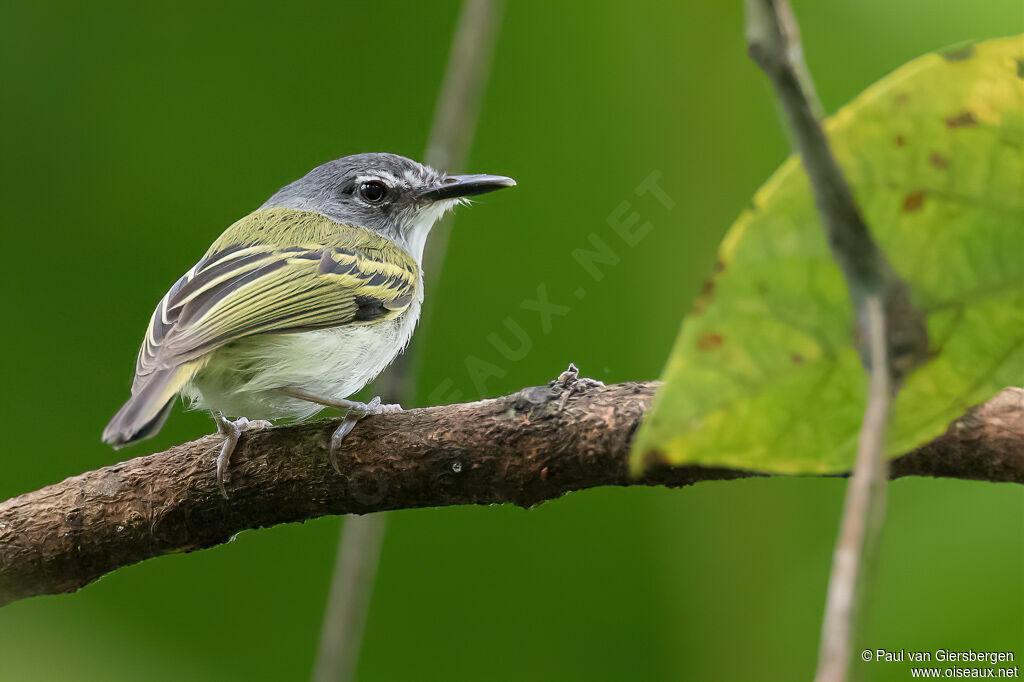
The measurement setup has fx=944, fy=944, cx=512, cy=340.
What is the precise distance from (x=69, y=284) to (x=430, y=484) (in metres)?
2.09

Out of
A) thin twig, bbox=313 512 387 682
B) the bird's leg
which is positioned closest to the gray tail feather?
the bird's leg

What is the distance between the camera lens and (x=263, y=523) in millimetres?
2693

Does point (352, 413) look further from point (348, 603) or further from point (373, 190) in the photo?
point (373, 190)

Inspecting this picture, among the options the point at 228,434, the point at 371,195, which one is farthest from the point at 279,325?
the point at 371,195

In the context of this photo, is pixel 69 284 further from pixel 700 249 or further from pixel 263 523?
pixel 700 249

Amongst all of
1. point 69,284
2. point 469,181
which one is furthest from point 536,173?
point 69,284

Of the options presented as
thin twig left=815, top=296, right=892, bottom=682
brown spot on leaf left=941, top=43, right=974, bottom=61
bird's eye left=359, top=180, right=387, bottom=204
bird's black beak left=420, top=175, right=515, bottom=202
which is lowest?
thin twig left=815, top=296, right=892, bottom=682

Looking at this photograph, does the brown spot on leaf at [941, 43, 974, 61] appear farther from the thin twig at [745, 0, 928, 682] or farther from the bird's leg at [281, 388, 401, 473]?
the bird's leg at [281, 388, 401, 473]

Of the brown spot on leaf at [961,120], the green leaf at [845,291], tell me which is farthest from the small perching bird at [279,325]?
the brown spot on leaf at [961,120]

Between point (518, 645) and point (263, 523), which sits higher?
point (263, 523)

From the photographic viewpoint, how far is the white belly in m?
3.11

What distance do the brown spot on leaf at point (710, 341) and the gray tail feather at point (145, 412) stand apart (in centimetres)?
183

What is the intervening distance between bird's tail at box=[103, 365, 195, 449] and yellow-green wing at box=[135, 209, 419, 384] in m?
0.05

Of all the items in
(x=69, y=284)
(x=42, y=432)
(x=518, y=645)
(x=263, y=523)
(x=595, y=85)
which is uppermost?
(x=595, y=85)
